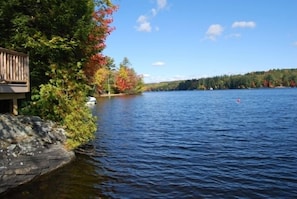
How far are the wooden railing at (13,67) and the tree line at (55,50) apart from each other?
90 centimetres

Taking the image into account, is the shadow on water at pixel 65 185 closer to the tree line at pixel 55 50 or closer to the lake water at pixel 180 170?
the lake water at pixel 180 170

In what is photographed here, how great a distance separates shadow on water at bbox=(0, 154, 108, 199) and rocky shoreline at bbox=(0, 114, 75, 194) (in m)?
0.28

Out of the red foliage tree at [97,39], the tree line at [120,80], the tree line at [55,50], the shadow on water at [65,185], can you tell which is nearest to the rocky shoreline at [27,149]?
the shadow on water at [65,185]

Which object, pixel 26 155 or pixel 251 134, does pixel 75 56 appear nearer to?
pixel 26 155

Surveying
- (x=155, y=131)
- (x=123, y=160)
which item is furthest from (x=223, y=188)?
(x=155, y=131)

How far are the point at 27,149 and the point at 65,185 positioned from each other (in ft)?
6.07

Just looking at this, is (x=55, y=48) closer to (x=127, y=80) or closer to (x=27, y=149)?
(x=27, y=149)

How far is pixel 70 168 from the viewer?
11703 millimetres

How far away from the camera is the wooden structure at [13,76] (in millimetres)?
11273

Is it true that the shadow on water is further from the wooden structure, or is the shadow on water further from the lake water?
the wooden structure

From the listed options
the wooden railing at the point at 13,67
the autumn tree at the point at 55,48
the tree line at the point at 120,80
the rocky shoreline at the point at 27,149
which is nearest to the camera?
the rocky shoreline at the point at 27,149

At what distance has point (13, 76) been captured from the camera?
11.9 metres

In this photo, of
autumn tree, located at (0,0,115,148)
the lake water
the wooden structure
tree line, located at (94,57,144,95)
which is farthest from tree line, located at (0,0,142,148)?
tree line, located at (94,57,144,95)

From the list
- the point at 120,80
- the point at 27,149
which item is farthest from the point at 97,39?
the point at 120,80
